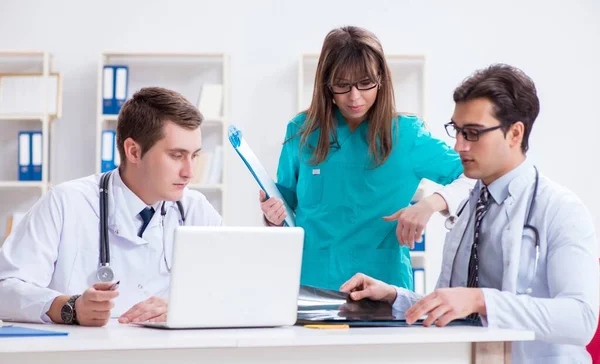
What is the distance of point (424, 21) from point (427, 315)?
363 cm

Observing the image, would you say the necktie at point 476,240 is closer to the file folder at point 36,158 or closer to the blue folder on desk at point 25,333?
the blue folder on desk at point 25,333

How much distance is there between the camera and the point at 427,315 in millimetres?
1705

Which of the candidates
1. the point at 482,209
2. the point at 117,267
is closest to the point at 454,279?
the point at 482,209

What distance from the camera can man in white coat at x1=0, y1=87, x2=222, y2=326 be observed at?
79.4 inches

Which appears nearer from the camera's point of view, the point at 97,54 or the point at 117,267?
the point at 117,267

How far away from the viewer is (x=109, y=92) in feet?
15.5

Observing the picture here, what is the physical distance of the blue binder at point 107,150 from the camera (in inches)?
183

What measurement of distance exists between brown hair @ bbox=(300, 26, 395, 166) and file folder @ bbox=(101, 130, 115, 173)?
2373 millimetres

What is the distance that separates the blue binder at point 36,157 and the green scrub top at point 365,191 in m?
2.58

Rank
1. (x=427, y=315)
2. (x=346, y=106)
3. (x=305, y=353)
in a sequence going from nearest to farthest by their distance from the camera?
(x=305, y=353), (x=427, y=315), (x=346, y=106)

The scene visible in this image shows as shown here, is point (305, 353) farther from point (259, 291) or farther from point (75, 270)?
point (75, 270)

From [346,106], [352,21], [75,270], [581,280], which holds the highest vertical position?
[352,21]

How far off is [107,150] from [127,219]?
8.64 feet

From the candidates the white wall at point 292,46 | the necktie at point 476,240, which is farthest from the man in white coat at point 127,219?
the white wall at point 292,46
